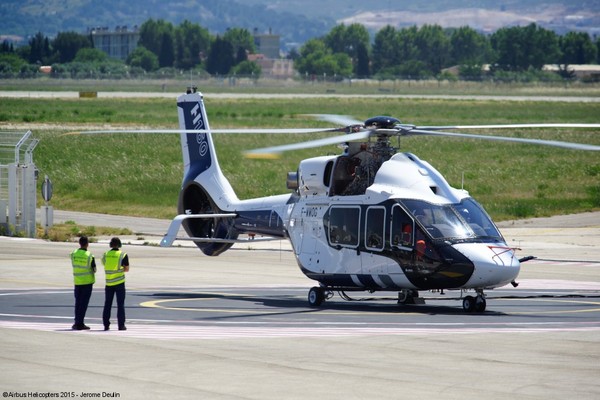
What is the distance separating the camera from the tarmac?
15547 mm

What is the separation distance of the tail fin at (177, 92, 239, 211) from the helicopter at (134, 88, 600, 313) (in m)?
1.76

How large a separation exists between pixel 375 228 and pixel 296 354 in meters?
6.14

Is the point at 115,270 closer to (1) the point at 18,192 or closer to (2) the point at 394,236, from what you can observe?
(2) the point at 394,236

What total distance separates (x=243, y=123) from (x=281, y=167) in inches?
1251

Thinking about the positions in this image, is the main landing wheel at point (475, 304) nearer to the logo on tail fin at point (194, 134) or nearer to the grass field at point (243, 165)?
the logo on tail fin at point (194, 134)

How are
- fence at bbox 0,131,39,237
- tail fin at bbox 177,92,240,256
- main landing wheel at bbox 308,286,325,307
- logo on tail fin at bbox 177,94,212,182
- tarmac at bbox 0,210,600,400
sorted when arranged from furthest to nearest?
fence at bbox 0,131,39,237
logo on tail fin at bbox 177,94,212,182
tail fin at bbox 177,92,240,256
main landing wheel at bbox 308,286,325,307
tarmac at bbox 0,210,600,400

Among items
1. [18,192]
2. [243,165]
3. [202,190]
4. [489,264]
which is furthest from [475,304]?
[243,165]

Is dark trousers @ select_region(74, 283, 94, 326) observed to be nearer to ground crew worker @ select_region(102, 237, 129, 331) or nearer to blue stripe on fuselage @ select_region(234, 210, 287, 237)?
ground crew worker @ select_region(102, 237, 129, 331)

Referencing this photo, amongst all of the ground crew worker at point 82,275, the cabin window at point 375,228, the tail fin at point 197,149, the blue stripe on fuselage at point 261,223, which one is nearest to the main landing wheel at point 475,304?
the cabin window at point 375,228

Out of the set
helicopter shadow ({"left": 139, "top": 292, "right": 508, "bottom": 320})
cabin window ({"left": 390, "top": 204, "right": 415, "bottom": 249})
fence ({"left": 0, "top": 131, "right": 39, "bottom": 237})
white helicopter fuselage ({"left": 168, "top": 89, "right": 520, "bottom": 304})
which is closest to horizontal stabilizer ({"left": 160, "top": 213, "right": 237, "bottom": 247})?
white helicopter fuselage ({"left": 168, "top": 89, "right": 520, "bottom": 304})

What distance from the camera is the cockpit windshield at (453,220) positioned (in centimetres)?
2284

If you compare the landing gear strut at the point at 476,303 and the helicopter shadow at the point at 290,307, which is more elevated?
the landing gear strut at the point at 476,303

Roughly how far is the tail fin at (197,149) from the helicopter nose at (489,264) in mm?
8942

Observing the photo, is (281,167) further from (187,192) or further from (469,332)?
(469,332)
